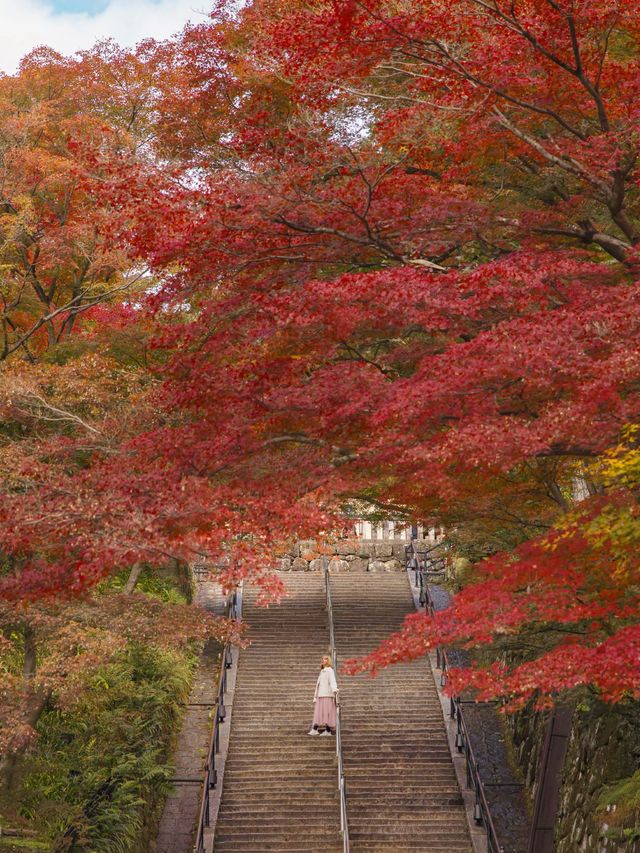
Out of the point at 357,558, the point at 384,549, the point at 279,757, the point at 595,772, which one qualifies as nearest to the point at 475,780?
the point at 595,772

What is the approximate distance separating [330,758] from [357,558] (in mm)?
12124

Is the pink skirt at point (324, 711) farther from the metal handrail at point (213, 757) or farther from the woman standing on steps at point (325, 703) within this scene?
the metal handrail at point (213, 757)

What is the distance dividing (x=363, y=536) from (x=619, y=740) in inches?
636

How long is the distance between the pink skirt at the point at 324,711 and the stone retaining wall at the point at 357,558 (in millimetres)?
10919

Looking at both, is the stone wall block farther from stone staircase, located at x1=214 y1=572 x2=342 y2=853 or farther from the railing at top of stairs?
stone staircase, located at x1=214 y1=572 x2=342 y2=853

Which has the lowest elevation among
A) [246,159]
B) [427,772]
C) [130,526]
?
[427,772]

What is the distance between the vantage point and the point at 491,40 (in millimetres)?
10367

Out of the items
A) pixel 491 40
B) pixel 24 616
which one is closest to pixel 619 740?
pixel 24 616

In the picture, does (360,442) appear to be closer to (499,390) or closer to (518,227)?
(499,390)

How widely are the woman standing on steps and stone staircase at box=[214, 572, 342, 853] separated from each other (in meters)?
0.22

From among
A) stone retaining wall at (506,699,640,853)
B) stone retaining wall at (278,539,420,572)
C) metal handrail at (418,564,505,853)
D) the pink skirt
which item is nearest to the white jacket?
the pink skirt

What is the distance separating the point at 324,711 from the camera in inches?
631

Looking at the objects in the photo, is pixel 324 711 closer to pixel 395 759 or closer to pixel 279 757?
pixel 279 757

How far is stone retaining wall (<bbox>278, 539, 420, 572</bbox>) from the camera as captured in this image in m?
27.2
